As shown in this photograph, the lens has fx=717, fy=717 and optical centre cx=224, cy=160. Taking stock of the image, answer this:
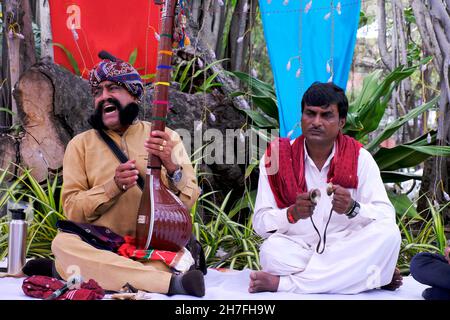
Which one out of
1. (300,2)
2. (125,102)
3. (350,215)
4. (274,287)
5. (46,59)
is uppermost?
(300,2)

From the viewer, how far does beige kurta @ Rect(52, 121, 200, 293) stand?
3.29 meters

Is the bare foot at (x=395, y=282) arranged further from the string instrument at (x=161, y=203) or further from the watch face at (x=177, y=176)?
the watch face at (x=177, y=176)

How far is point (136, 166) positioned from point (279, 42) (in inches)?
55.3

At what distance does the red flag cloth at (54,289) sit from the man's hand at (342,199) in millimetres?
1134

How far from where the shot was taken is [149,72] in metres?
5.20

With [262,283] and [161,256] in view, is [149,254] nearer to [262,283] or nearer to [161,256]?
[161,256]

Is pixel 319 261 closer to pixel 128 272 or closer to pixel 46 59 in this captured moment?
pixel 128 272

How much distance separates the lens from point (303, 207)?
3.28 meters

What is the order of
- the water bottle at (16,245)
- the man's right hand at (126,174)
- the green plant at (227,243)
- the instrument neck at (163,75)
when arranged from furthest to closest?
the green plant at (227,243), the water bottle at (16,245), the instrument neck at (163,75), the man's right hand at (126,174)

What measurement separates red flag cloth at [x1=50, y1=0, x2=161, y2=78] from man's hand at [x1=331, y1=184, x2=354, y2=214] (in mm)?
2291

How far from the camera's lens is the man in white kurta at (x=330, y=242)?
11.2 feet

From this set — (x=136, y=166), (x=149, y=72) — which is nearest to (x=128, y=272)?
(x=136, y=166)

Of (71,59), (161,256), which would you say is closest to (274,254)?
(161,256)

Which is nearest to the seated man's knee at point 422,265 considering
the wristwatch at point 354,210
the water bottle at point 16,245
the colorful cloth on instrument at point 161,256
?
the wristwatch at point 354,210
